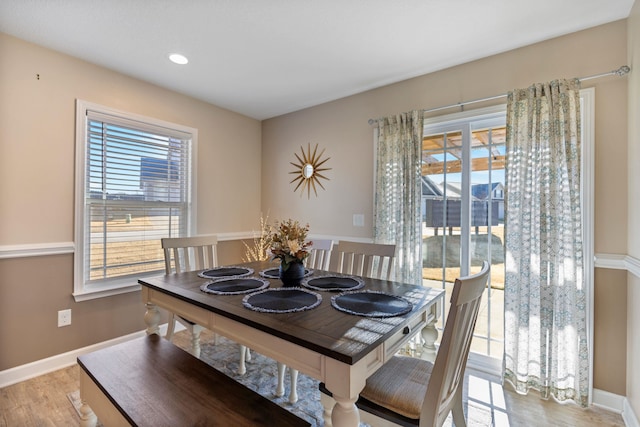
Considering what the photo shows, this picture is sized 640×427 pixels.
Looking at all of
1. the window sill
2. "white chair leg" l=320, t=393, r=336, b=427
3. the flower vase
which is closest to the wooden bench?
"white chair leg" l=320, t=393, r=336, b=427

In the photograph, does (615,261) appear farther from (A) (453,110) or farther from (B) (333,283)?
(B) (333,283)

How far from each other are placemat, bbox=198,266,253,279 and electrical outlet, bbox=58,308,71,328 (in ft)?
4.35

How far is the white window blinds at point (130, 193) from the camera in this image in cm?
259

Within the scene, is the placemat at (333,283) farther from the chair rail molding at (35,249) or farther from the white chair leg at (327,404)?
the chair rail molding at (35,249)

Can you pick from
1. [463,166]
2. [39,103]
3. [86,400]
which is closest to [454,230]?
[463,166]

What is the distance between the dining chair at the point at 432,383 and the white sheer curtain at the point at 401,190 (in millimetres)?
1227

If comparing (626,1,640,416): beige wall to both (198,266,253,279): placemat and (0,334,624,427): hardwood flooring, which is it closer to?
(0,334,624,427): hardwood flooring

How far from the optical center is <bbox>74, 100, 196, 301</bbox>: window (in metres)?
2.53

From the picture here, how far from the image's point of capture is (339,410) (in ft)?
3.52

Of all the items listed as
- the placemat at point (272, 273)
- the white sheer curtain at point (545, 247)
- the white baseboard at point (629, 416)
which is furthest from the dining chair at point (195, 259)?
the white baseboard at point (629, 416)

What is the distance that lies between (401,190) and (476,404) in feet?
5.47

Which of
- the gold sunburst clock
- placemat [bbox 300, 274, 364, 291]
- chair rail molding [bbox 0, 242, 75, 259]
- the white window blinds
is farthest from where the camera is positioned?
the gold sunburst clock

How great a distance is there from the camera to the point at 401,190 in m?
2.69

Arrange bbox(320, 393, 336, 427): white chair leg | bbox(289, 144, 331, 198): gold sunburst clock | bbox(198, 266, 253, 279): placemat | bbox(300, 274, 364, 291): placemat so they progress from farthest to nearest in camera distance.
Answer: bbox(289, 144, 331, 198): gold sunburst clock, bbox(198, 266, 253, 279): placemat, bbox(300, 274, 364, 291): placemat, bbox(320, 393, 336, 427): white chair leg
